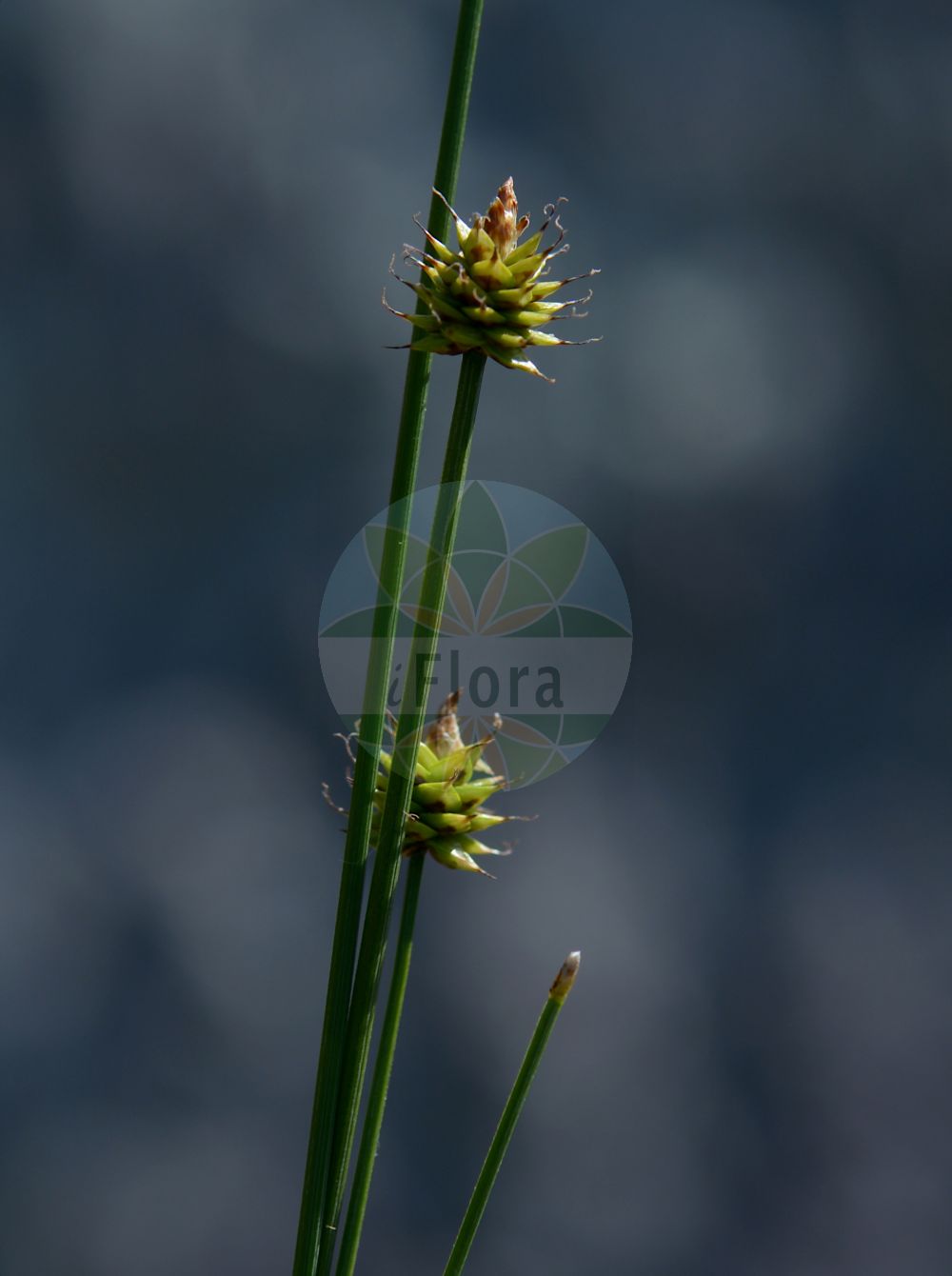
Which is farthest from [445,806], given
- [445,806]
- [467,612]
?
[467,612]

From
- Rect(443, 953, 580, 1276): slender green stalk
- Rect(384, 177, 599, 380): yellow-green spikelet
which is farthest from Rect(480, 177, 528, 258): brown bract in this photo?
Rect(443, 953, 580, 1276): slender green stalk

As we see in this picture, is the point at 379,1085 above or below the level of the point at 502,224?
below

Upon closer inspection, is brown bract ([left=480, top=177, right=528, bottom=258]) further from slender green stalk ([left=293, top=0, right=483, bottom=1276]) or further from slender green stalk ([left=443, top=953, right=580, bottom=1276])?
slender green stalk ([left=443, top=953, right=580, bottom=1276])

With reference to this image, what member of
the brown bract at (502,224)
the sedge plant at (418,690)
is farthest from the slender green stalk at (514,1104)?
the brown bract at (502,224)

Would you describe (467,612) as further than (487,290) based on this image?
Yes

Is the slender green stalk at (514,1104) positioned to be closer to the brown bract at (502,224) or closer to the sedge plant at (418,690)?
the sedge plant at (418,690)

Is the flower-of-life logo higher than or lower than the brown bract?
lower

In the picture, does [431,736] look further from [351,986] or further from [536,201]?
[536,201]

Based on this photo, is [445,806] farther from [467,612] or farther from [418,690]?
[467,612]
